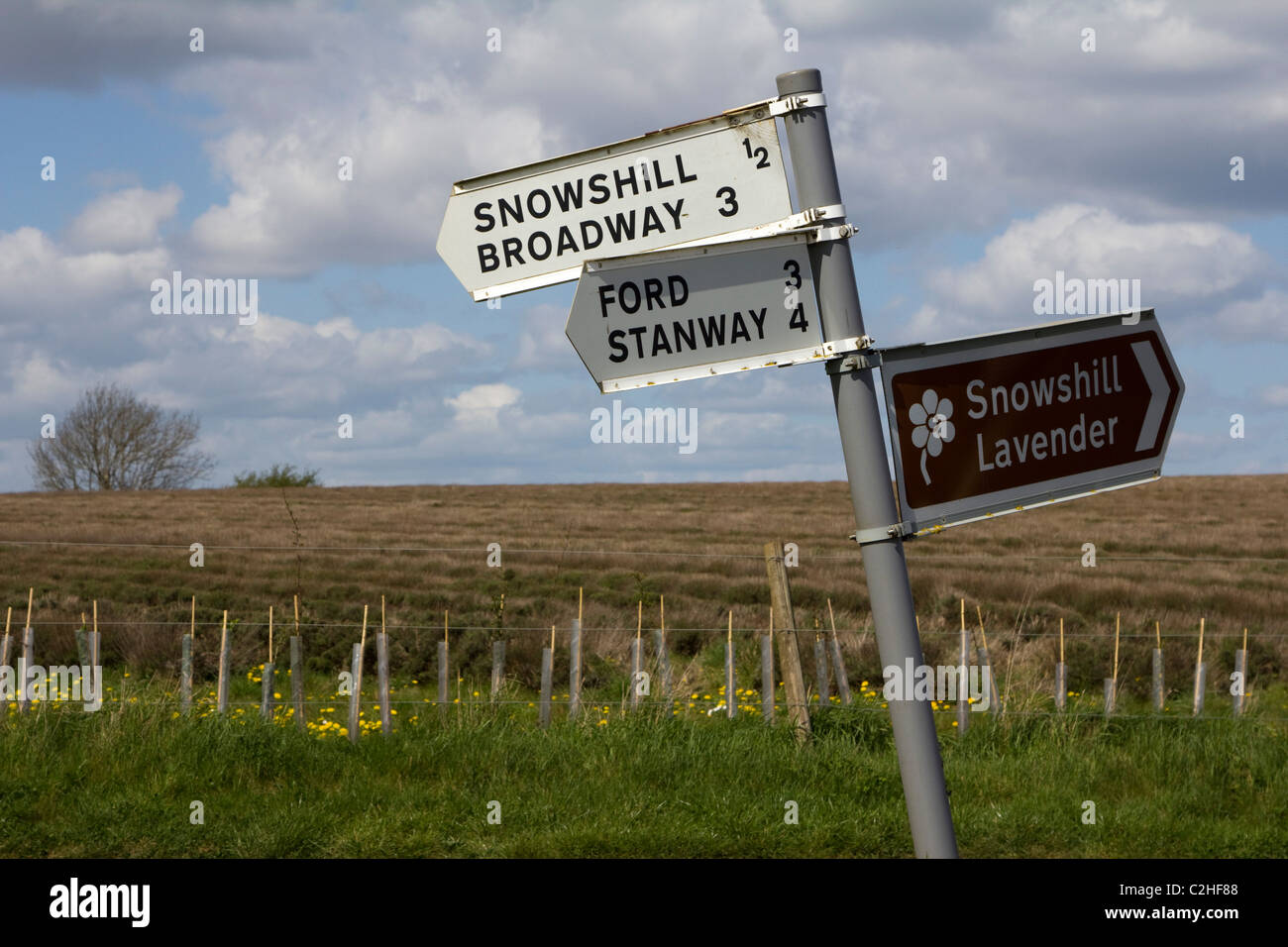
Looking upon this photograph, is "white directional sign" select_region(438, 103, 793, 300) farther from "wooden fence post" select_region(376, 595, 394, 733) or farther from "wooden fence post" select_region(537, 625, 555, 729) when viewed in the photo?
"wooden fence post" select_region(537, 625, 555, 729)

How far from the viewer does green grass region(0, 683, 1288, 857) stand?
224 inches

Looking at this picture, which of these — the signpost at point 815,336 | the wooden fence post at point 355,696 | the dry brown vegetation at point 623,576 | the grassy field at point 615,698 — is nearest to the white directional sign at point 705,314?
the signpost at point 815,336

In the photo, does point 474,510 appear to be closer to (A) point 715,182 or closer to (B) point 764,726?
(B) point 764,726

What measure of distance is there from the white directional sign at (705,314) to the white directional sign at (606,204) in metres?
0.12

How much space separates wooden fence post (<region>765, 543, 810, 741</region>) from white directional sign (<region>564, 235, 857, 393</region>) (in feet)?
15.9

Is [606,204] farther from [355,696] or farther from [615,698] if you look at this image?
[615,698]

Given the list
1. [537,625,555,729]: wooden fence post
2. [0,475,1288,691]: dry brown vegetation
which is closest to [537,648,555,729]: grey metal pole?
[537,625,555,729]: wooden fence post

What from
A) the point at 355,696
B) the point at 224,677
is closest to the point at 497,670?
the point at 355,696

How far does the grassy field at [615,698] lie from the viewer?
19.5ft

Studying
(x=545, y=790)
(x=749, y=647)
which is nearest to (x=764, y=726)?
(x=545, y=790)

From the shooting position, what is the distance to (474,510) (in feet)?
112

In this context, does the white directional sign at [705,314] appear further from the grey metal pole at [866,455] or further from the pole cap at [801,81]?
the pole cap at [801,81]

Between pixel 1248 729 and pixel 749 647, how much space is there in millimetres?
6357

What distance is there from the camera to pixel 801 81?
→ 3.14 m
